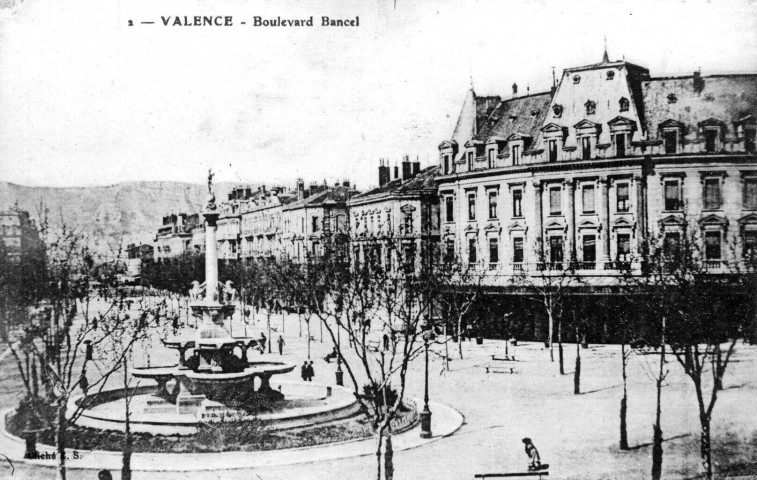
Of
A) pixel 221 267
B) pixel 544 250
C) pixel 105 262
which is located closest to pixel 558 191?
pixel 544 250

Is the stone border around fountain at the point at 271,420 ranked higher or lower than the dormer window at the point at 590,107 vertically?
lower

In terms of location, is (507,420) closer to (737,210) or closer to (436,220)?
(737,210)

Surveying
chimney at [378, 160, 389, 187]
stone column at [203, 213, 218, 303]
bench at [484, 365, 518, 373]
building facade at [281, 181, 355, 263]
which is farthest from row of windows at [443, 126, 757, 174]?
stone column at [203, 213, 218, 303]

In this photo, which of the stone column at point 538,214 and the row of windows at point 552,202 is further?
the stone column at point 538,214

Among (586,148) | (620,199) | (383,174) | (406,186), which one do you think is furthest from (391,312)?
(383,174)

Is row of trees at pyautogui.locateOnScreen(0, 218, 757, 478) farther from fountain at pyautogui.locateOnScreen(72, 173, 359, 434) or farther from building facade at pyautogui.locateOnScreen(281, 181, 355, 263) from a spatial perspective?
building facade at pyautogui.locateOnScreen(281, 181, 355, 263)

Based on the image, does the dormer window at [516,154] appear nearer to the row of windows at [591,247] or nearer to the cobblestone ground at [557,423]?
the row of windows at [591,247]

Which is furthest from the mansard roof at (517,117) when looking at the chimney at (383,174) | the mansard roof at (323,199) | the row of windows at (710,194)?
the mansard roof at (323,199)
